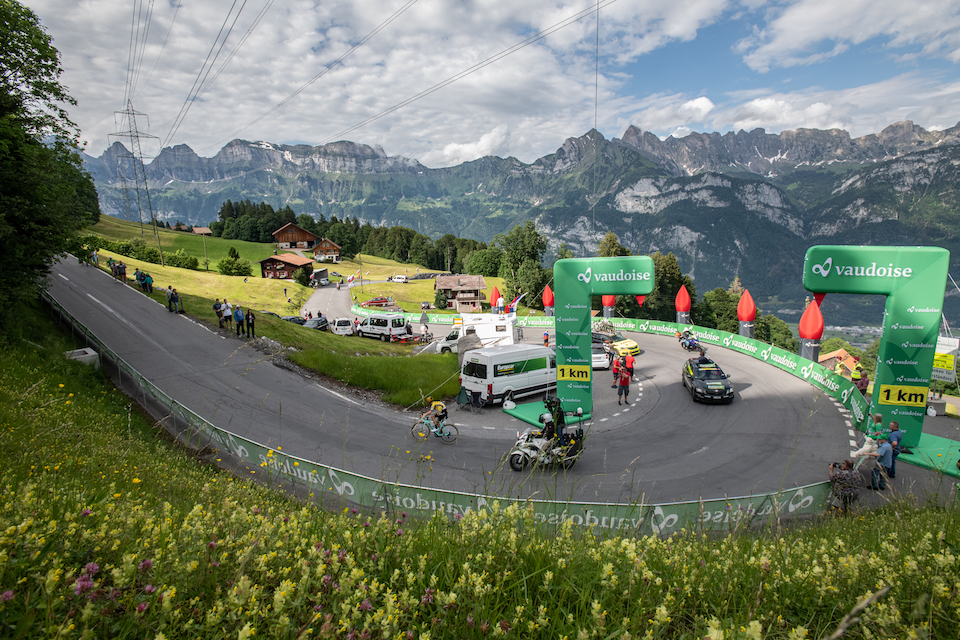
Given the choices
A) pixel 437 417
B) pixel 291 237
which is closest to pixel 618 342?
pixel 437 417

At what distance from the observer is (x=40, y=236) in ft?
51.3

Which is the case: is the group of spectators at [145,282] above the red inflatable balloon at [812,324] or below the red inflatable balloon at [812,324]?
above

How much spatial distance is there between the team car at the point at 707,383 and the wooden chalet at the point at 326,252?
106 meters

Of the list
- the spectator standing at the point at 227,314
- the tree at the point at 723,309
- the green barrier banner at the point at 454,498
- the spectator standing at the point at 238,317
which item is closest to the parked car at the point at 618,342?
the green barrier banner at the point at 454,498

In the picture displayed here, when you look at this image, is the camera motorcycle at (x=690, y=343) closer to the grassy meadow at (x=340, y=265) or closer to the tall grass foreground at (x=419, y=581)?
the tall grass foreground at (x=419, y=581)

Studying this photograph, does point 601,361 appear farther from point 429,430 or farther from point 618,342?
point 429,430

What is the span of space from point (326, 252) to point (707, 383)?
11008 centimetres

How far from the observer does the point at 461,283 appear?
7562cm

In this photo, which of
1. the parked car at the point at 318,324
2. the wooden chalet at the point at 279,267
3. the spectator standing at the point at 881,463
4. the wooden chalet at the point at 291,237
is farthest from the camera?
the wooden chalet at the point at 291,237

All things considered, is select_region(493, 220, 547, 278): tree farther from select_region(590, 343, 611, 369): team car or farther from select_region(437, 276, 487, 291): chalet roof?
select_region(590, 343, 611, 369): team car

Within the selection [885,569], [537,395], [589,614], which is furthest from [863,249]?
[589,614]

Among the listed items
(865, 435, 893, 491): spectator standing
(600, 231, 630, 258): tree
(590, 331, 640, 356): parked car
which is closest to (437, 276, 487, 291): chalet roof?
(600, 231, 630, 258): tree

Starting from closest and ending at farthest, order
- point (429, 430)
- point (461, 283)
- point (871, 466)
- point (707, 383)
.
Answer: point (871, 466)
point (429, 430)
point (707, 383)
point (461, 283)

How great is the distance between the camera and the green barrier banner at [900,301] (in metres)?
13.4
